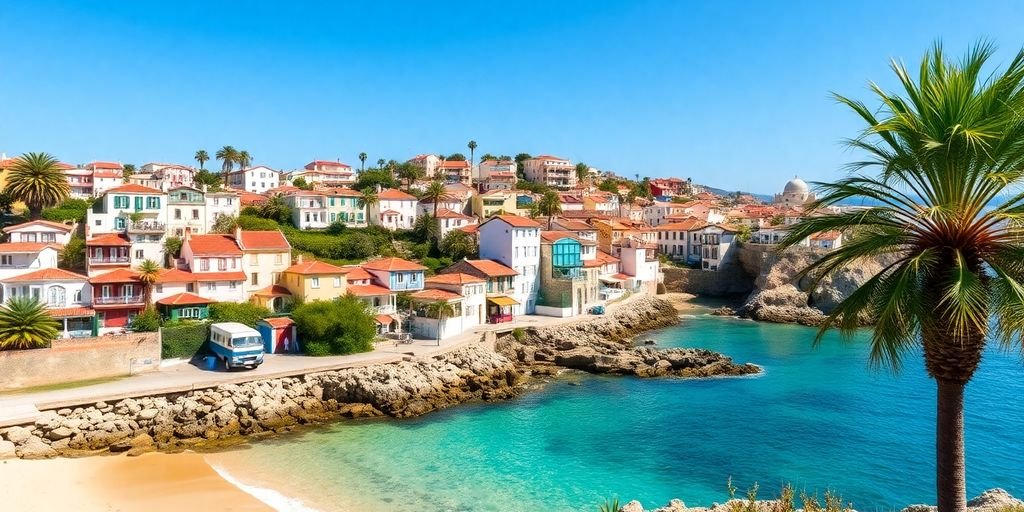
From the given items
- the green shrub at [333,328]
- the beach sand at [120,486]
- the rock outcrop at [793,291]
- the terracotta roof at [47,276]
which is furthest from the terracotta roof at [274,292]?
the rock outcrop at [793,291]

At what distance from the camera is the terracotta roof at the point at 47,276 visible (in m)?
34.6

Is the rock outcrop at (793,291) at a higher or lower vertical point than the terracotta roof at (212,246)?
lower

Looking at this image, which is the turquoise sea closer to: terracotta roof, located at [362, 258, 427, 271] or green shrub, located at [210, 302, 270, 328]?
green shrub, located at [210, 302, 270, 328]

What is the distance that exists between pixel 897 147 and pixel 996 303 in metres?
2.03

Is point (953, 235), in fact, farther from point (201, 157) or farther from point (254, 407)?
point (201, 157)

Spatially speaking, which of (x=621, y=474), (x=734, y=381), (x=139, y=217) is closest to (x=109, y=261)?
(x=139, y=217)

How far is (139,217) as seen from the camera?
1826 inches

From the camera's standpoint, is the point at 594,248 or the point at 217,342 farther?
the point at 594,248

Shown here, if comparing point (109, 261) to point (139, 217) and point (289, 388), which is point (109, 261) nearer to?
point (139, 217)

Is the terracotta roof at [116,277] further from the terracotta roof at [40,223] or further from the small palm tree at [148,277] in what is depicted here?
the terracotta roof at [40,223]

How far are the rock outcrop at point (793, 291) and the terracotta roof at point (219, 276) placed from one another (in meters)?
46.5

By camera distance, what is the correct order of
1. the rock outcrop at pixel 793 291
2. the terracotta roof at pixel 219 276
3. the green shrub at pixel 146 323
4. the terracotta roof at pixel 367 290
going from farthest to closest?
1. the rock outcrop at pixel 793 291
2. the terracotta roof at pixel 367 290
3. the terracotta roof at pixel 219 276
4. the green shrub at pixel 146 323

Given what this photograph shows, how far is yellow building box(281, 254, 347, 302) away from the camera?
132 feet

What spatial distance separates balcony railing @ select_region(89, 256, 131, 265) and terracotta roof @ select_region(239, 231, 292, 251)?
7119 millimetres
